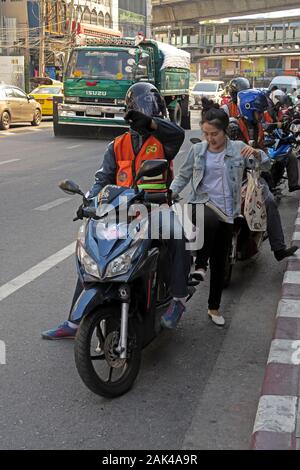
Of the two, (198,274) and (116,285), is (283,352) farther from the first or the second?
(116,285)

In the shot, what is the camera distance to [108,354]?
344cm

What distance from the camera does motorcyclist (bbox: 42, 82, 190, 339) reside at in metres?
3.85

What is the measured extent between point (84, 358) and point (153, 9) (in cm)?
5853

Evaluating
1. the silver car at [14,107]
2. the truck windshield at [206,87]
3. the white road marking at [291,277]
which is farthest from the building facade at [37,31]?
the white road marking at [291,277]

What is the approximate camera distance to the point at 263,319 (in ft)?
15.4

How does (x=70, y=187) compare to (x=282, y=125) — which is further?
(x=282, y=125)

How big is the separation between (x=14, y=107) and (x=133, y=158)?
1780 centimetres

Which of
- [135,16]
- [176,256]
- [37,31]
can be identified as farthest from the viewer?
[135,16]

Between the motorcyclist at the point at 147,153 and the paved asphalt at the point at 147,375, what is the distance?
331 mm

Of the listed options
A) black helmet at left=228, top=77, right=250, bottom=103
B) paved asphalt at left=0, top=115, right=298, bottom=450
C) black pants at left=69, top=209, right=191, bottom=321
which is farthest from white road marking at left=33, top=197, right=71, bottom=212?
black pants at left=69, top=209, right=191, bottom=321

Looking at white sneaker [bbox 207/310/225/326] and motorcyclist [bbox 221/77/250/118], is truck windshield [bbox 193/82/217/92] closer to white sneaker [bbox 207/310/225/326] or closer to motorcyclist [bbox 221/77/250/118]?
motorcyclist [bbox 221/77/250/118]

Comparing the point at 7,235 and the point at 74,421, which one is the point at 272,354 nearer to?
the point at 74,421

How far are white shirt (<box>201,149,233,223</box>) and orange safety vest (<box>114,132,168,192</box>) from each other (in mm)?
552

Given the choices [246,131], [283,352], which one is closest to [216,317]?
[283,352]
